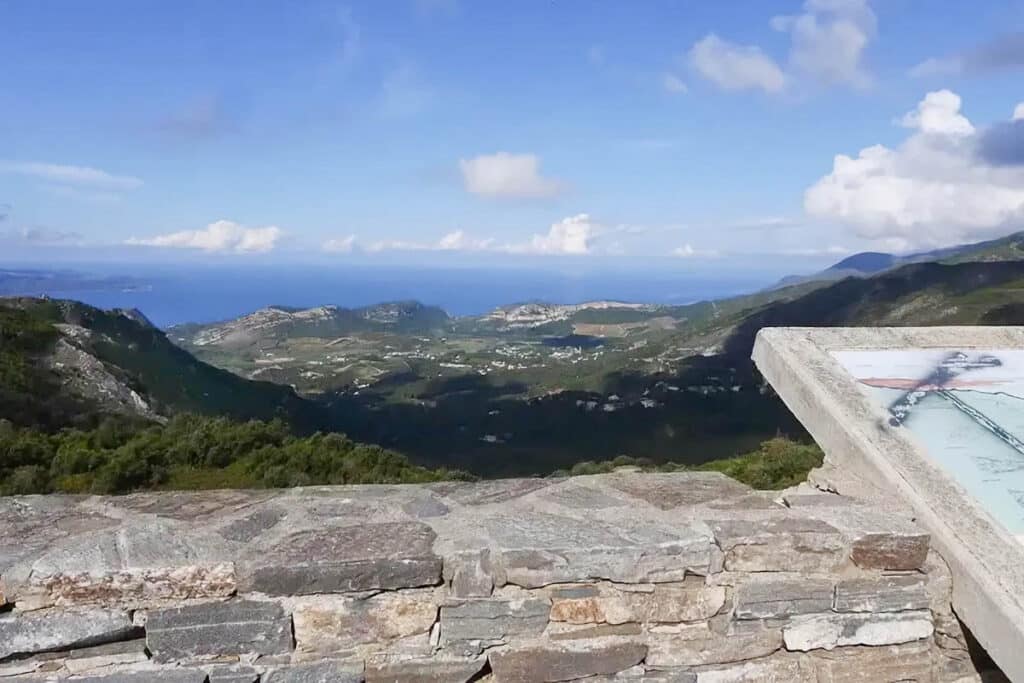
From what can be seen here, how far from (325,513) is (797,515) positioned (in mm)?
1725

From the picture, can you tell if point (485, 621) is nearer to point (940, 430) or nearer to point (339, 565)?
point (339, 565)

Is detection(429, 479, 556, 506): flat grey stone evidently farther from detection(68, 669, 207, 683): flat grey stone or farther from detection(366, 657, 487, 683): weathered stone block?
detection(68, 669, 207, 683): flat grey stone

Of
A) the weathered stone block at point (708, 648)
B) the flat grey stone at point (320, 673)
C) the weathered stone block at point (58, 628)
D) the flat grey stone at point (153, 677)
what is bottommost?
the weathered stone block at point (708, 648)

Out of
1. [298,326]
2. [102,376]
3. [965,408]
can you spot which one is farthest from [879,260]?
[965,408]

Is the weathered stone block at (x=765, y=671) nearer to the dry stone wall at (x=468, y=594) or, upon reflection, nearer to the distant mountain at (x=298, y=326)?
the dry stone wall at (x=468, y=594)

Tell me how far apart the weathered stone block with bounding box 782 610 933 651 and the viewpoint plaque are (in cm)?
17

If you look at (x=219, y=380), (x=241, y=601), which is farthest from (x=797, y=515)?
(x=219, y=380)

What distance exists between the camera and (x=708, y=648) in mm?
2436

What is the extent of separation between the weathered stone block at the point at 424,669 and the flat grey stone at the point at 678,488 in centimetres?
92

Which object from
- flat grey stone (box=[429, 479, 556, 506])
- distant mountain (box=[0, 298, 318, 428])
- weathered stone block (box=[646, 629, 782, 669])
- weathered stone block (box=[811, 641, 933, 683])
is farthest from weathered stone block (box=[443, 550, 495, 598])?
distant mountain (box=[0, 298, 318, 428])

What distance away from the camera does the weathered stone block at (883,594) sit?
2453 mm

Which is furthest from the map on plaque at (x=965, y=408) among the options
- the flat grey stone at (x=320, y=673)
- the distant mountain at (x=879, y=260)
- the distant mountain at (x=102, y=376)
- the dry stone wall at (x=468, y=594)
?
the distant mountain at (x=879, y=260)

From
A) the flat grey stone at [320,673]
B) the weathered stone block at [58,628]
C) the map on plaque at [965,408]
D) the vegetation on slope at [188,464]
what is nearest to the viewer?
the weathered stone block at [58,628]

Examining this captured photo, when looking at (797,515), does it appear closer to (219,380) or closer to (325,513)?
(325,513)
